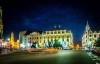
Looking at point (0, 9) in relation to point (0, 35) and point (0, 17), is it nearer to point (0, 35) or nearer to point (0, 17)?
point (0, 17)

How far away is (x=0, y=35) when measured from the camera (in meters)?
145

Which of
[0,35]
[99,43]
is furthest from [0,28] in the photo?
[99,43]

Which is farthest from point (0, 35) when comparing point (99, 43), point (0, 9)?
point (99, 43)

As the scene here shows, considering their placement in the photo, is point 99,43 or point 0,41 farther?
point 0,41

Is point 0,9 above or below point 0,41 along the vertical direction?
above

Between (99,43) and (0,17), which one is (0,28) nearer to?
(0,17)

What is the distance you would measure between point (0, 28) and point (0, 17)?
6.30 meters

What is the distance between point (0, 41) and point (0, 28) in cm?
902

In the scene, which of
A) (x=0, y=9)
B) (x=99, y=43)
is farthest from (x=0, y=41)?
(x=99, y=43)

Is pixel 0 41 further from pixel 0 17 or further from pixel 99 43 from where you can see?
pixel 99 43

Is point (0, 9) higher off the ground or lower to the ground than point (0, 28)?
higher

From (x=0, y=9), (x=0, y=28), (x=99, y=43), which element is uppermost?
(x=0, y=9)

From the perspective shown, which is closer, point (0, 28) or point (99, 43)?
point (99, 43)

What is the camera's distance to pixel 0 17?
14425cm
